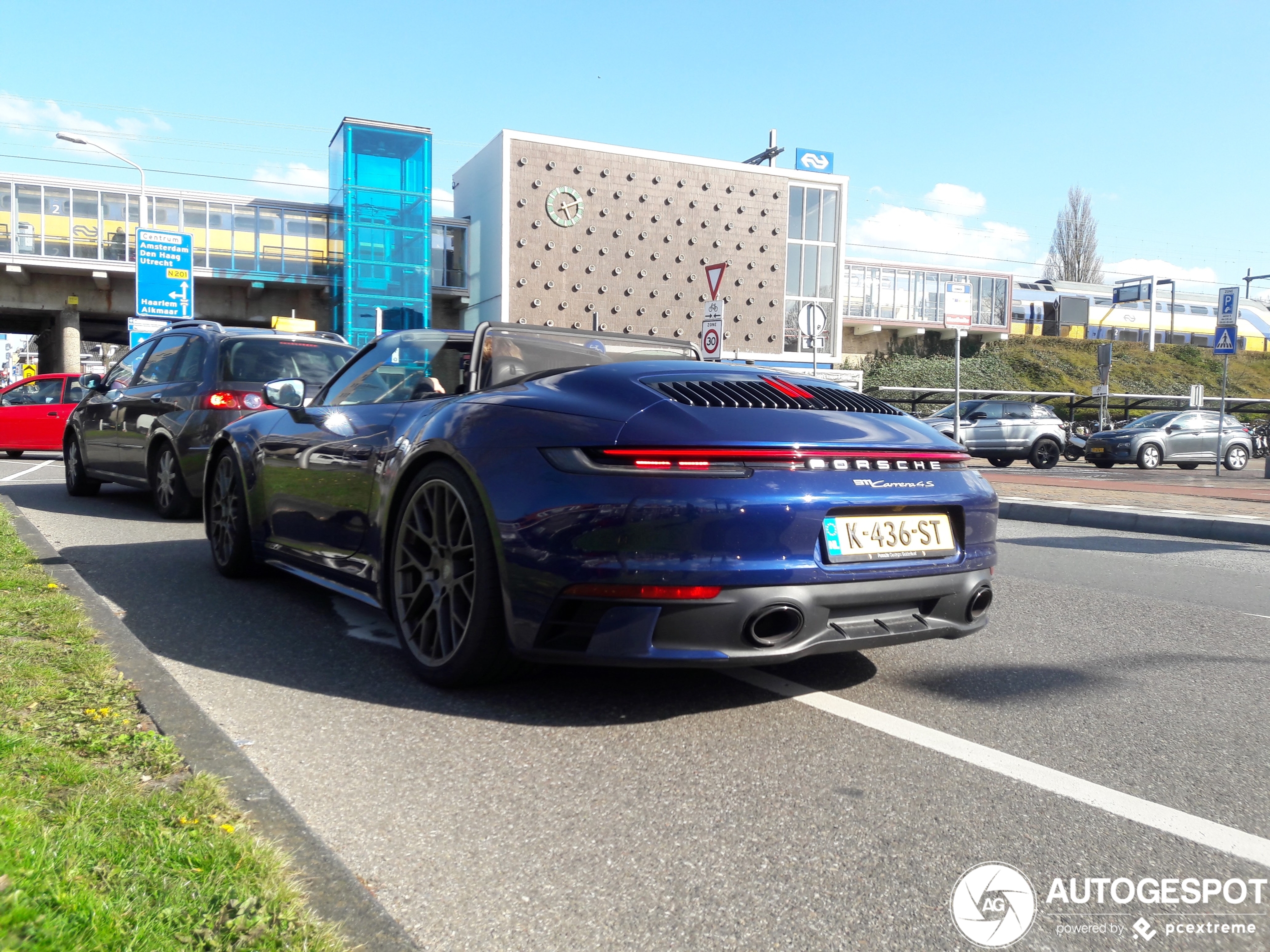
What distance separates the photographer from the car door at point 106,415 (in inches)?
381

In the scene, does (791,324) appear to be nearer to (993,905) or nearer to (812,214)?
(812,214)

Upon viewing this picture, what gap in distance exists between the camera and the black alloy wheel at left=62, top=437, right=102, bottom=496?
10.5 metres

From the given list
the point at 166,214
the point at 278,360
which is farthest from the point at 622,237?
the point at 278,360

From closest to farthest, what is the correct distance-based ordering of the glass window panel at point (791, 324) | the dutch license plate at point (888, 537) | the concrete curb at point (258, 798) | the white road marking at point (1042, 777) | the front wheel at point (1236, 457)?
1. the concrete curb at point (258, 798)
2. the white road marking at point (1042, 777)
3. the dutch license plate at point (888, 537)
4. the front wheel at point (1236, 457)
5. the glass window panel at point (791, 324)

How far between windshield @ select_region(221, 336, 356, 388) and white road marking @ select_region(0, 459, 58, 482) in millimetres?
6131

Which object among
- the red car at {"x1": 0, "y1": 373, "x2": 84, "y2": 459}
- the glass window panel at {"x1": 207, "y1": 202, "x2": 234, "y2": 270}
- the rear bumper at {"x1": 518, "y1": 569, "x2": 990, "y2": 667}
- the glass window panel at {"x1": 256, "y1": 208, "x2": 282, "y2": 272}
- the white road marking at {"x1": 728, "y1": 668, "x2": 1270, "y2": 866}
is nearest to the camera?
the white road marking at {"x1": 728, "y1": 668, "x2": 1270, "y2": 866}

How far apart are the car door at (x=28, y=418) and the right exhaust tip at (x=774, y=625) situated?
61.7ft

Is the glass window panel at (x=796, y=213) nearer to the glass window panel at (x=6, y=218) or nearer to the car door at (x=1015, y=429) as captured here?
the car door at (x=1015, y=429)

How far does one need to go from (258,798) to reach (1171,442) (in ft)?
90.1

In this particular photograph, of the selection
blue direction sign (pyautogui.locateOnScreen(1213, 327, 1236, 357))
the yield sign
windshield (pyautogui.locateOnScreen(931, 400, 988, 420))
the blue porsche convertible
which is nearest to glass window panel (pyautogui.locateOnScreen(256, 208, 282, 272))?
windshield (pyautogui.locateOnScreen(931, 400, 988, 420))

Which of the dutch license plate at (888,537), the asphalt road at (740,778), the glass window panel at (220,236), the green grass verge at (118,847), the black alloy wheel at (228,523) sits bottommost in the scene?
the asphalt road at (740,778)

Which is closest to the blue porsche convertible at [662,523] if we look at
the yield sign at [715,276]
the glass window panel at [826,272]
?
the yield sign at [715,276]

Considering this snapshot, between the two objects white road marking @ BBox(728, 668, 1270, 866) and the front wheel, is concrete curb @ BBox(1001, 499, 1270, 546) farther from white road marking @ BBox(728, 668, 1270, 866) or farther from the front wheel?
the front wheel

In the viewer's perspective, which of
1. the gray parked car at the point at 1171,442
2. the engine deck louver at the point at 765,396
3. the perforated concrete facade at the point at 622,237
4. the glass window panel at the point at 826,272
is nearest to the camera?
the engine deck louver at the point at 765,396
